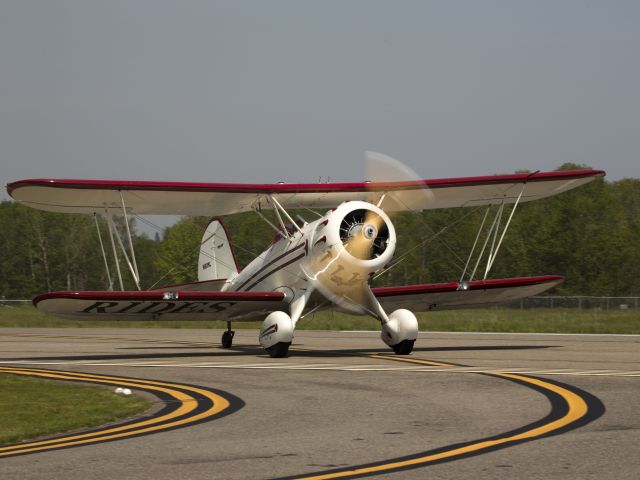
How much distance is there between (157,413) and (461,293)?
1243 cm

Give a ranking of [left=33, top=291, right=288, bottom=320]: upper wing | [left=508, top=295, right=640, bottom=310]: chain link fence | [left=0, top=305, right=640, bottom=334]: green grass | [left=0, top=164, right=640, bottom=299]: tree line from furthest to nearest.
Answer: [left=0, top=164, right=640, bottom=299]: tree line → [left=508, top=295, right=640, bottom=310]: chain link fence → [left=0, top=305, right=640, bottom=334]: green grass → [left=33, top=291, right=288, bottom=320]: upper wing

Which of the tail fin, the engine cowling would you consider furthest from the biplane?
the tail fin

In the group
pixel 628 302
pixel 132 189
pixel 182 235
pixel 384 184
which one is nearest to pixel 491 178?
pixel 384 184

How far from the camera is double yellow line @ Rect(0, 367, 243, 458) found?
8.47 m

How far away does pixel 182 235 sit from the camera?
107312mm

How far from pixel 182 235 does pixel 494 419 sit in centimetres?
9918

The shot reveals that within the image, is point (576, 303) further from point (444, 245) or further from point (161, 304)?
point (161, 304)

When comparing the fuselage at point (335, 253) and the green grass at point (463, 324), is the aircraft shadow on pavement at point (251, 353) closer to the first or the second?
the fuselage at point (335, 253)

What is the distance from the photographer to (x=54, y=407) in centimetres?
1102

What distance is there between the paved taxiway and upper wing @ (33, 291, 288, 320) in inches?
49.6

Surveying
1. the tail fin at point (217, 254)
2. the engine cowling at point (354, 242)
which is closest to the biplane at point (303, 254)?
the engine cowling at point (354, 242)

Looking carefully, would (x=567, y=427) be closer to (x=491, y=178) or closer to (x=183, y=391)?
(x=183, y=391)

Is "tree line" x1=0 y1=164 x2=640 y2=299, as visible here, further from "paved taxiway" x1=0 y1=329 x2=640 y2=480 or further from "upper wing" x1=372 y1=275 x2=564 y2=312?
"paved taxiway" x1=0 y1=329 x2=640 y2=480

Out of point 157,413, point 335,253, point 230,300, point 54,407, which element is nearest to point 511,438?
point 157,413
